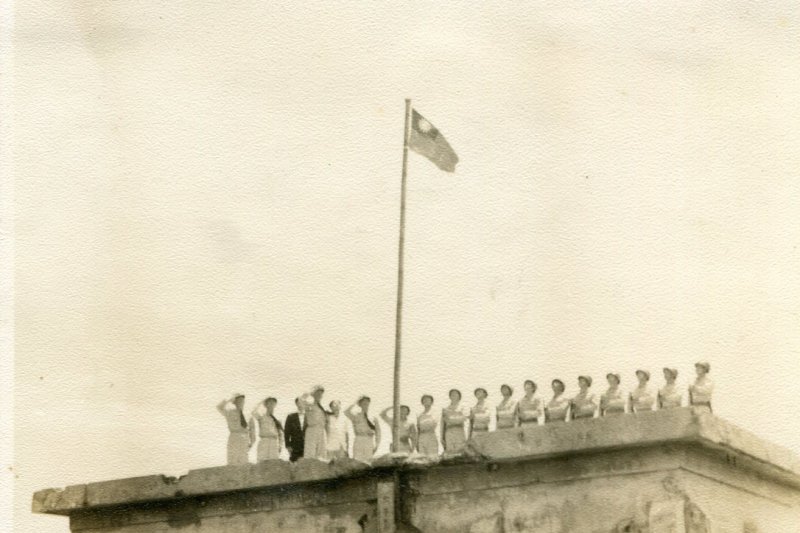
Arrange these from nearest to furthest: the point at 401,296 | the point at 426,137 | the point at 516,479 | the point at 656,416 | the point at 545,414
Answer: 1. the point at 656,416
2. the point at 516,479
3. the point at 545,414
4. the point at 401,296
5. the point at 426,137

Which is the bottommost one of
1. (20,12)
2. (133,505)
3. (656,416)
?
(133,505)

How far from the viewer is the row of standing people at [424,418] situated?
12.7 metres

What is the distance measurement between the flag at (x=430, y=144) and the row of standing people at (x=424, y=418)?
10.8ft

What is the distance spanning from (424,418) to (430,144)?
370 cm

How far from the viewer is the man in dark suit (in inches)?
590

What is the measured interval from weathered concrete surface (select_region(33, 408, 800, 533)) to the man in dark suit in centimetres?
173

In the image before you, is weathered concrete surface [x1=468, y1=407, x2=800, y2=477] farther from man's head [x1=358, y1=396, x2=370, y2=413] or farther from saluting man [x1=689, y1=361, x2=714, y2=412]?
man's head [x1=358, y1=396, x2=370, y2=413]

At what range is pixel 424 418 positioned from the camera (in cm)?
1420

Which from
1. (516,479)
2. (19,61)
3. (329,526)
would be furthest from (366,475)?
(19,61)

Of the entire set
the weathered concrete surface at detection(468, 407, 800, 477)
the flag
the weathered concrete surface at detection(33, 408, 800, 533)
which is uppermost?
the flag

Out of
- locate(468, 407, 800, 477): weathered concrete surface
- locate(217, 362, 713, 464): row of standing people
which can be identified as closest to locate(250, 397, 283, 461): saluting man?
locate(217, 362, 713, 464): row of standing people

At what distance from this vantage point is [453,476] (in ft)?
41.0

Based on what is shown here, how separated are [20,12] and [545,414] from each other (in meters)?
7.54

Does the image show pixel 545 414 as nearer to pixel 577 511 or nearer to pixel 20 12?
pixel 577 511
